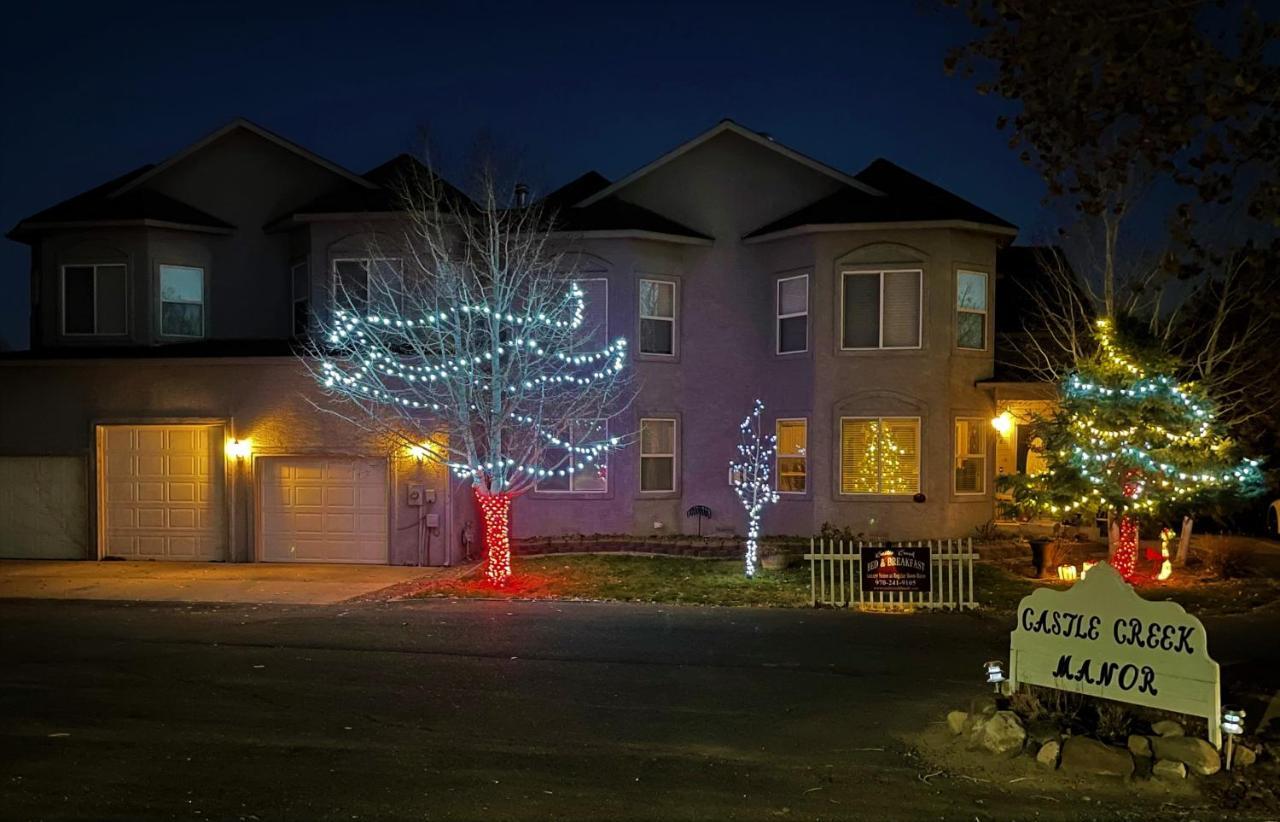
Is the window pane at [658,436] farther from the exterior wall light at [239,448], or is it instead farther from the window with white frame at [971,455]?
the exterior wall light at [239,448]

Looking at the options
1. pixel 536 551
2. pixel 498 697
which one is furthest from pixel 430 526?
pixel 498 697

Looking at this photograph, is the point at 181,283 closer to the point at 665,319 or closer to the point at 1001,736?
the point at 665,319

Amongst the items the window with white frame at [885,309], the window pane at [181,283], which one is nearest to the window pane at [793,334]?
the window with white frame at [885,309]

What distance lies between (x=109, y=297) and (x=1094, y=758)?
67.2ft

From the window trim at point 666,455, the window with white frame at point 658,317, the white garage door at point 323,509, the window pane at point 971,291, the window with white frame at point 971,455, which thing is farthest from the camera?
the window with white frame at point 658,317

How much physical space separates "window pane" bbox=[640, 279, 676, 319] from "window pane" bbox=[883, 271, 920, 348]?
4.17 metres

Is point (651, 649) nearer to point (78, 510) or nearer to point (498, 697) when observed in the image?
point (498, 697)

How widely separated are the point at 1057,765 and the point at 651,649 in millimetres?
5266

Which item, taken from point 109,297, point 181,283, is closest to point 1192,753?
point 181,283

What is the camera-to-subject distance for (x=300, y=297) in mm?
22688

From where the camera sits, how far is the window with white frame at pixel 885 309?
2048cm

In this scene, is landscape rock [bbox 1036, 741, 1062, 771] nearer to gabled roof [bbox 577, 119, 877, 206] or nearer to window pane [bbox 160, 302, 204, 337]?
gabled roof [bbox 577, 119, 877, 206]

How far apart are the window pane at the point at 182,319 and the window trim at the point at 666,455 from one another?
9.34 m

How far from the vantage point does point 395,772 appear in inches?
299
